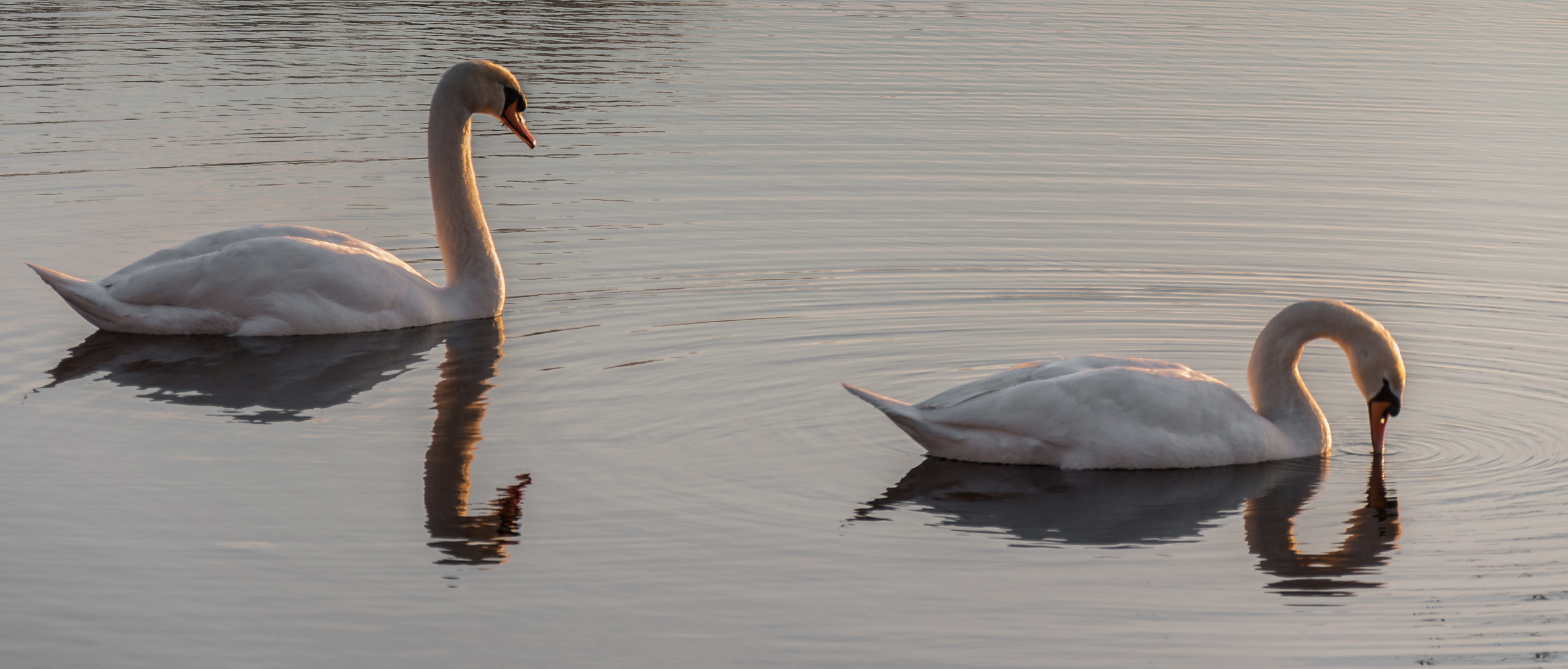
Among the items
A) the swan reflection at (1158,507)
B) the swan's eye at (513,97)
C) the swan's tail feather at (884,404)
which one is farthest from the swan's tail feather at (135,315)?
the swan reflection at (1158,507)

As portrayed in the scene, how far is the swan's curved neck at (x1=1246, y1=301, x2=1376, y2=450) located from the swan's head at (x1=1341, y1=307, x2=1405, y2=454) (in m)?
0.06

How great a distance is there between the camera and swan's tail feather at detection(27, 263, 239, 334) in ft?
35.7

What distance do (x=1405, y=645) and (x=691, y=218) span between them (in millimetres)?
8698

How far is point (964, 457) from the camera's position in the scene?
8.59 meters

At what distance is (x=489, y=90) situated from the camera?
12219mm

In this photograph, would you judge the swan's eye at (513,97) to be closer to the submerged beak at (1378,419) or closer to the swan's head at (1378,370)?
the swan's head at (1378,370)

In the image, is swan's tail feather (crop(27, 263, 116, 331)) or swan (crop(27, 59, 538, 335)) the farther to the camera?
swan (crop(27, 59, 538, 335))

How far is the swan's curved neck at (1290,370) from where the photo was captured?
8.58 metres

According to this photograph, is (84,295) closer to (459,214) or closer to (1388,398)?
(459,214)

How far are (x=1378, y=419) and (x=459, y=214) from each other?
6.15 m

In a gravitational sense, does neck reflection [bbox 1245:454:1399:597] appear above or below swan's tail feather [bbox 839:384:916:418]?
below

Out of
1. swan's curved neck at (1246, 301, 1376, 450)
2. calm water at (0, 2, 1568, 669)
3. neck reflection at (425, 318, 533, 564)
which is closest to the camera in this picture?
calm water at (0, 2, 1568, 669)

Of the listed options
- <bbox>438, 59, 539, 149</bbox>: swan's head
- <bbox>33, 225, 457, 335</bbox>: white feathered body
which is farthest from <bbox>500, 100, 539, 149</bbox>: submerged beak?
<bbox>33, 225, 457, 335</bbox>: white feathered body

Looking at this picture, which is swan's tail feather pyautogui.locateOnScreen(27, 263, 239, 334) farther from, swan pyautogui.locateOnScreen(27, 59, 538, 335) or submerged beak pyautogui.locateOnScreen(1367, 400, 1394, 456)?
submerged beak pyautogui.locateOnScreen(1367, 400, 1394, 456)
